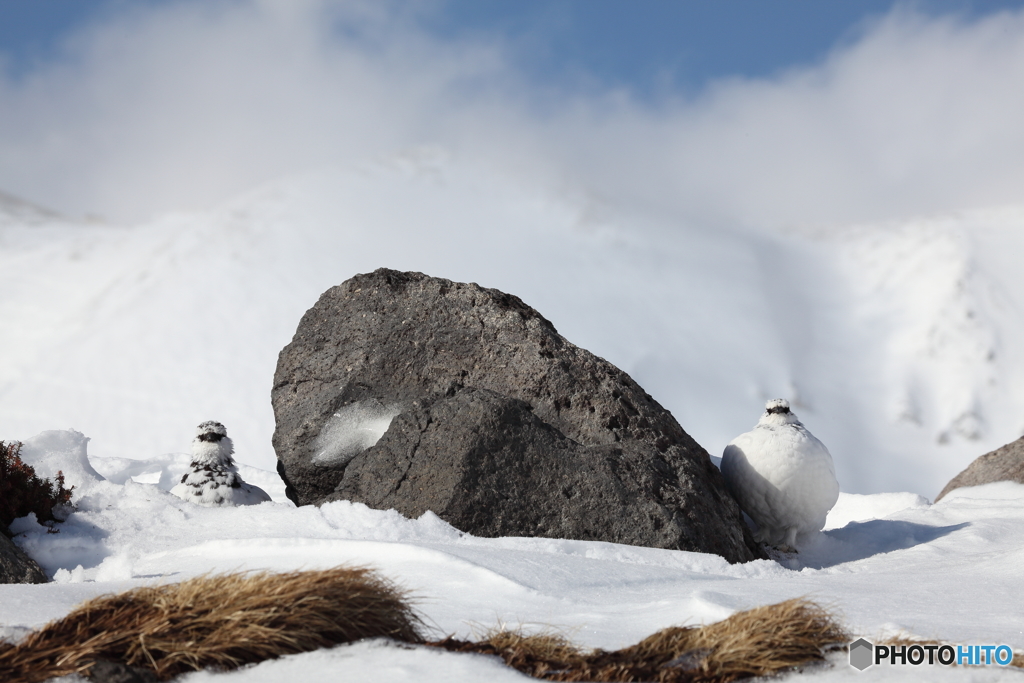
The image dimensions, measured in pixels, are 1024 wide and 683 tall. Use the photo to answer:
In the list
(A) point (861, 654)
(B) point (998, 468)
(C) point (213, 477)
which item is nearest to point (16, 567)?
(C) point (213, 477)

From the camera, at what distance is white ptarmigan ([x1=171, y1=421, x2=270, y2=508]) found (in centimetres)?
Answer: 623

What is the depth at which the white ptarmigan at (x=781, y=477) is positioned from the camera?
6.20 meters

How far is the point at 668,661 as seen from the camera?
2.80m

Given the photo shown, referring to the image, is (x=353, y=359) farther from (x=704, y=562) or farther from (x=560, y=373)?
(x=704, y=562)

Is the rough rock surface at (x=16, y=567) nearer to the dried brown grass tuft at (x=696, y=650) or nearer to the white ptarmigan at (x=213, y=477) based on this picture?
the white ptarmigan at (x=213, y=477)

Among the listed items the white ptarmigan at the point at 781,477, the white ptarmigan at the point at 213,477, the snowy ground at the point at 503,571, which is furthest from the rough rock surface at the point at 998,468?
the white ptarmigan at the point at 213,477

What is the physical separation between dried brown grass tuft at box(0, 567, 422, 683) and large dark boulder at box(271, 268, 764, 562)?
2464mm

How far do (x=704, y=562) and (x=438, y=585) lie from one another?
1.84 m

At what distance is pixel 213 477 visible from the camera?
6.31 meters

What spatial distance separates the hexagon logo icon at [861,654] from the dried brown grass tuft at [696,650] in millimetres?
52

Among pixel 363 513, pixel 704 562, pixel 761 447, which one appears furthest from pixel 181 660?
pixel 761 447

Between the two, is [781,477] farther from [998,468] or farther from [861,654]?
[998,468]

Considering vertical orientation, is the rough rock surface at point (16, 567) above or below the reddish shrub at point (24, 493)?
below

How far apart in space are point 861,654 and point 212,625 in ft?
6.89
